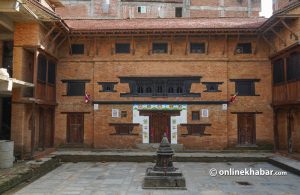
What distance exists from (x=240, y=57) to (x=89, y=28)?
10167 mm

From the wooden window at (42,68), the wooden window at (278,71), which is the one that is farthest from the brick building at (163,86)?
the wooden window at (42,68)

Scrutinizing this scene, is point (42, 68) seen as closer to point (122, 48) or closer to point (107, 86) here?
point (107, 86)

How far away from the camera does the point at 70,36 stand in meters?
21.8

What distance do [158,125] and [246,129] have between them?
19.1 feet

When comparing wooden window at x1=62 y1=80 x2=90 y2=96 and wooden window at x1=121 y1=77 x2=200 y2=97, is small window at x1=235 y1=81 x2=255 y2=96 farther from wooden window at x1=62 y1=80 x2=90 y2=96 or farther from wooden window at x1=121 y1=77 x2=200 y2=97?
wooden window at x1=62 y1=80 x2=90 y2=96

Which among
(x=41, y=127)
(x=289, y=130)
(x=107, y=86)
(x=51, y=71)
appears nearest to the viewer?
(x=289, y=130)

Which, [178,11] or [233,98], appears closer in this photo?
[233,98]

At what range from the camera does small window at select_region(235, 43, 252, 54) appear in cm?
2192

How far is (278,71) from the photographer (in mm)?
20438

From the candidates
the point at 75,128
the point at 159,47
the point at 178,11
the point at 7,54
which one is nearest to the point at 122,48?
the point at 159,47

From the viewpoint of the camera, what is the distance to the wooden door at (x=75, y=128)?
71.9ft

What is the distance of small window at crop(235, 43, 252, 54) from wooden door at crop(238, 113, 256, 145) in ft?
13.7

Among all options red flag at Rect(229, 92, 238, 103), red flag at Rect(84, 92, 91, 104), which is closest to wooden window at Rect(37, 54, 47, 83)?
red flag at Rect(84, 92, 91, 104)

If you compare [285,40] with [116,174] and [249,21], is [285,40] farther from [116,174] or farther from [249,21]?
[116,174]
